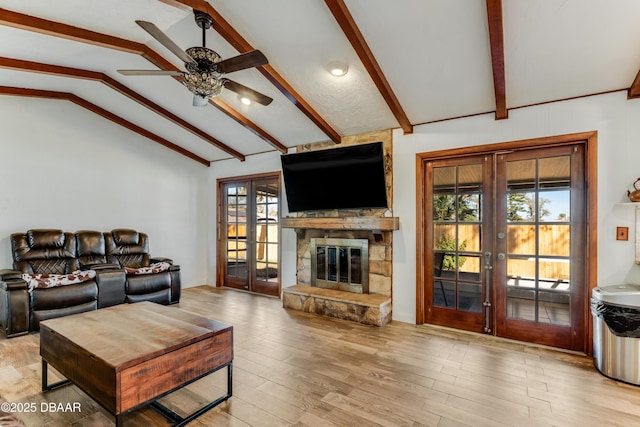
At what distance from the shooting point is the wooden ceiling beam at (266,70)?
102 inches

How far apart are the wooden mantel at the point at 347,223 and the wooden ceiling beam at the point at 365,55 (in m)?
1.21

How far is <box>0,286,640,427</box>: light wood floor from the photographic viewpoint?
81.4 inches

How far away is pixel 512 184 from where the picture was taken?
11.3ft

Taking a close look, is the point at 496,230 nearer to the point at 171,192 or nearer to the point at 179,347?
the point at 179,347

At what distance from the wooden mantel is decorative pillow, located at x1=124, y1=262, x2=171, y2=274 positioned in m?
1.90

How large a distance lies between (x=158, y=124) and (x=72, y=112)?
3.84 ft

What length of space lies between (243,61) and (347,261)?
2.96 metres

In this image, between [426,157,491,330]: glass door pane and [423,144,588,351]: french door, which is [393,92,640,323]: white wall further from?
[426,157,491,330]: glass door pane

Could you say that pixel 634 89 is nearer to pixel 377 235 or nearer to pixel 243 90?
pixel 377 235

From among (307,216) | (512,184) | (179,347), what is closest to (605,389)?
(512,184)

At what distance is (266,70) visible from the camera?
10.5 feet

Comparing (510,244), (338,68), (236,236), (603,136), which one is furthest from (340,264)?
(603,136)

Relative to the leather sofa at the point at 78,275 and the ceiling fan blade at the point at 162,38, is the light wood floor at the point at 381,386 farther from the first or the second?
the ceiling fan blade at the point at 162,38

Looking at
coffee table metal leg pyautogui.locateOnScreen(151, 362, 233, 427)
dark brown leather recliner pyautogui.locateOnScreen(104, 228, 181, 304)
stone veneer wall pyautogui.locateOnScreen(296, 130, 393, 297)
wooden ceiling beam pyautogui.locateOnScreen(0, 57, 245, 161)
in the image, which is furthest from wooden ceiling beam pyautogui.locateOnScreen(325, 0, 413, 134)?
dark brown leather recliner pyautogui.locateOnScreen(104, 228, 181, 304)
